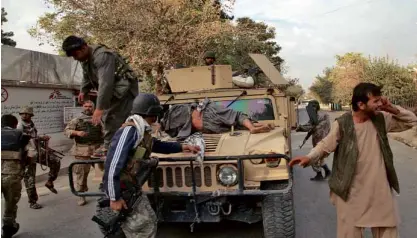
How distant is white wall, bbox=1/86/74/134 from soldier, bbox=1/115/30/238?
560 centimetres

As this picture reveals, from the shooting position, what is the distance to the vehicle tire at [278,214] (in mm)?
3881

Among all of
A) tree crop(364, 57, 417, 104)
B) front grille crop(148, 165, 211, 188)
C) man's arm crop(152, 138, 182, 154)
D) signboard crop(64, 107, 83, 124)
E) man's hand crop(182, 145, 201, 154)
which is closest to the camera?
man's arm crop(152, 138, 182, 154)

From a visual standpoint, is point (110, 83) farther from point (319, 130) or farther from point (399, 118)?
point (319, 130)

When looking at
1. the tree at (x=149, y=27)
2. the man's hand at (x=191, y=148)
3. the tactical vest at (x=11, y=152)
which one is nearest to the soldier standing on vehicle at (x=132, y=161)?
the man's hand at (x=191, y=148)

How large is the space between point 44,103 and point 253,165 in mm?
8827

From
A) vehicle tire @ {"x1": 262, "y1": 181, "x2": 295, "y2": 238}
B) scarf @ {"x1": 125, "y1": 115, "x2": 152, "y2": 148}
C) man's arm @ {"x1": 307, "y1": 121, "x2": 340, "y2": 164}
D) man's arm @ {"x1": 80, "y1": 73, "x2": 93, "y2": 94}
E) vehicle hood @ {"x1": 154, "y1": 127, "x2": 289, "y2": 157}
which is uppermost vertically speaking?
man's arm @ {"x1": 80, "y1": 73, "x2": 93, "y2": 94}

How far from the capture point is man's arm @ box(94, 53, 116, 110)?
11.6 ft

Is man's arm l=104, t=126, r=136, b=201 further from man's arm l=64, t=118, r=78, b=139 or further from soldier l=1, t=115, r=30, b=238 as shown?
man's arm l=64, t=118, r=78, b=139

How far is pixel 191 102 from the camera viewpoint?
215 inches

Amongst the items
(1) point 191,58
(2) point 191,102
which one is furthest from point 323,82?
(2) point 191,102

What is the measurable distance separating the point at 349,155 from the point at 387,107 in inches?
15.2

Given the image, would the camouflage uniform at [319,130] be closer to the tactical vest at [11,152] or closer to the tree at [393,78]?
the tactical vest at [11,152]

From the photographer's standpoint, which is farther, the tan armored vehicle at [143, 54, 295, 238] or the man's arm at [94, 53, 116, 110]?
the tan armored vehicle at [143, 54, 295, 238]

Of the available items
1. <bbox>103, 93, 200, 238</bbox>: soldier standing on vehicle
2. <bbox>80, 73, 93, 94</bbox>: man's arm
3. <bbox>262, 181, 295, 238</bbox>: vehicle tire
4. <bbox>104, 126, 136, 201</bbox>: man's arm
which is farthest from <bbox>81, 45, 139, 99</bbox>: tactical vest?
<bbox>262, 181, 295, 238</bbox>: vehicle tire
